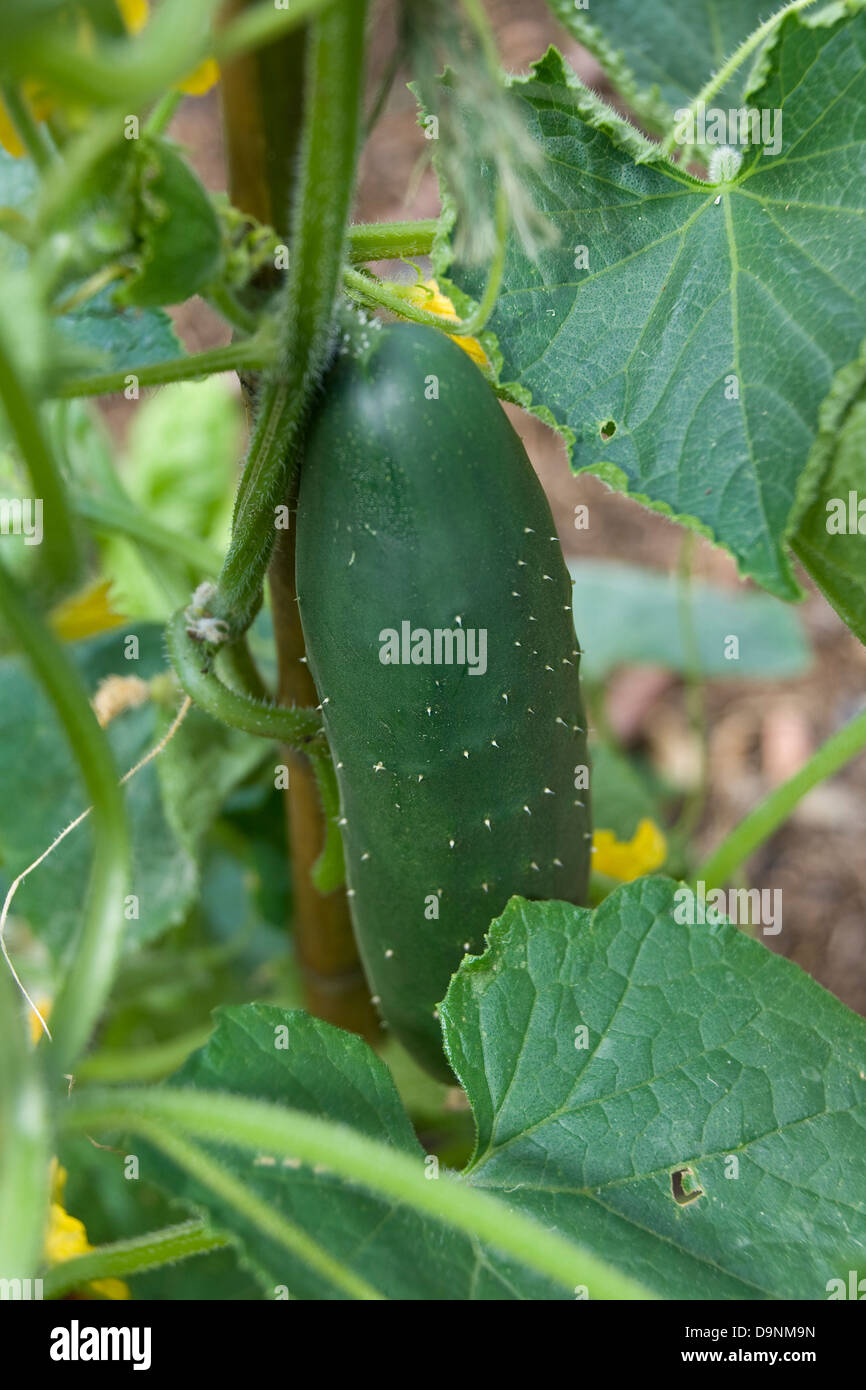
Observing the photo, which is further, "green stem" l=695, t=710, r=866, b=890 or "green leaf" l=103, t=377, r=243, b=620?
"green leaf" l=103, t=377, r=243, b=620

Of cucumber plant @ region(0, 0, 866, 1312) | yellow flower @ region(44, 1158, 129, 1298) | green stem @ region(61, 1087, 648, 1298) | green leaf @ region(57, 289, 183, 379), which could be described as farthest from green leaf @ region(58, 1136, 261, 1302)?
green leaf @ region(57, 289, 183, 379)

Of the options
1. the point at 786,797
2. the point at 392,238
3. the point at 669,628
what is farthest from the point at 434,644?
the point at 669,628

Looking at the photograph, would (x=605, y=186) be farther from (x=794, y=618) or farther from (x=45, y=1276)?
(x=794, y=618)

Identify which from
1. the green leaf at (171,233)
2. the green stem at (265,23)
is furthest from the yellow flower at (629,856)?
the green stem at (265,23)

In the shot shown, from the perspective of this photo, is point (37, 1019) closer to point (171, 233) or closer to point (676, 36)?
point (171, 233)

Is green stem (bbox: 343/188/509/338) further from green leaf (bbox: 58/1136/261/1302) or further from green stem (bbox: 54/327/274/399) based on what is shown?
green leaf (bbox: 58/1136/261/1302)

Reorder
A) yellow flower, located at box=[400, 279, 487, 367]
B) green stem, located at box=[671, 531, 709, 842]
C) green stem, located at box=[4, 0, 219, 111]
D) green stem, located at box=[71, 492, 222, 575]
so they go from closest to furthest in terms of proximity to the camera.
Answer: green stem, located at box=[4, 0, 219, 111] → yellow flower, located at box=[400, 279, 487, 367] → green stem, located at box=[71, 492, 222, 575] → green stem, located at box=[671, 531, 709, 842]

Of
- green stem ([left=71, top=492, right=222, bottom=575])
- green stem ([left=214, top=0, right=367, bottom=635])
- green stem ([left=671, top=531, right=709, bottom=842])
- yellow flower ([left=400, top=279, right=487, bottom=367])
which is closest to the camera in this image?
green stem ([left=214, top=0, right=367, bottom=635])

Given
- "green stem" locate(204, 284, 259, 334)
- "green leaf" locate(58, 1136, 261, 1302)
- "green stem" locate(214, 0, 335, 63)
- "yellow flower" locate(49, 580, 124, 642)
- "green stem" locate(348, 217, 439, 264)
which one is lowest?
"green leaf" locate(58, 1136, 261, 1302)
